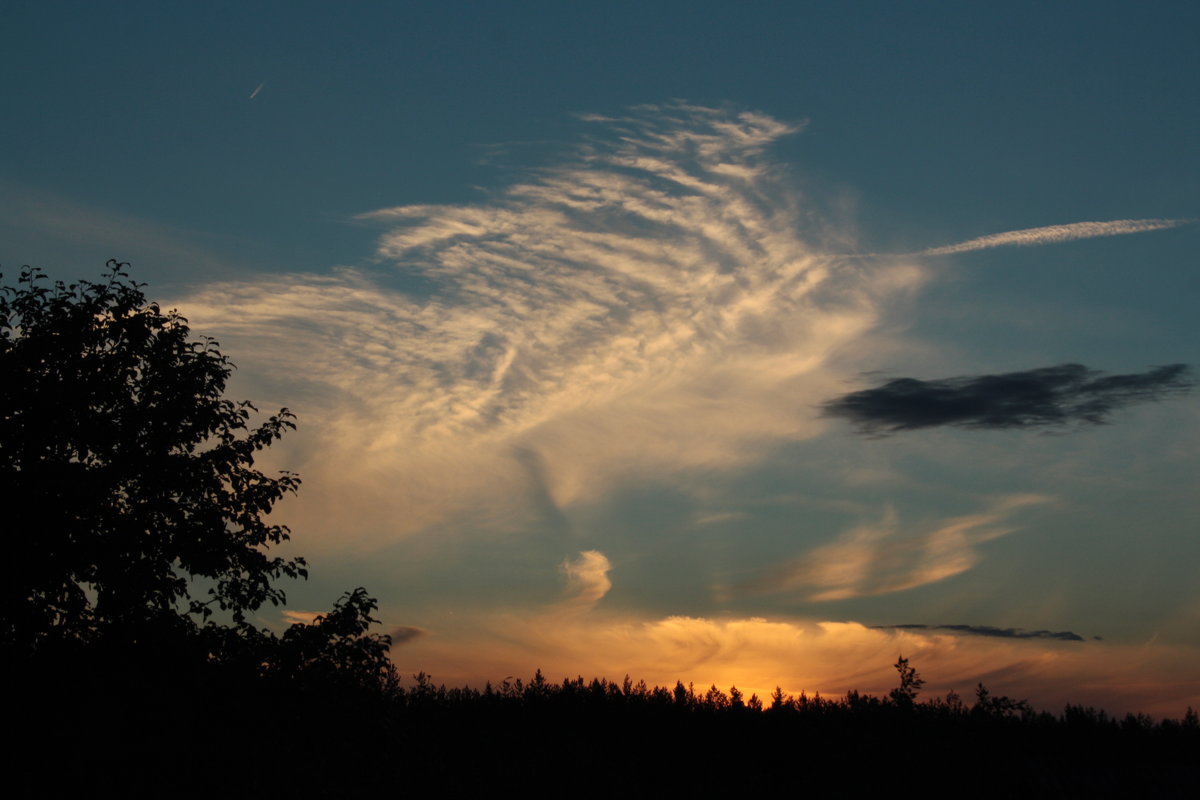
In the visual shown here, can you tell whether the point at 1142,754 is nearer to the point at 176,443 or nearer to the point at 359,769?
the point at 359,769

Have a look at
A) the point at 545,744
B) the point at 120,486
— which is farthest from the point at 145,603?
the point at 545,744

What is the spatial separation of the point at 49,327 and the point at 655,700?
100 ft

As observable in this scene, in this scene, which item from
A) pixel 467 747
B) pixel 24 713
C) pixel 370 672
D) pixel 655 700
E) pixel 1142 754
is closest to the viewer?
pixel 24 713

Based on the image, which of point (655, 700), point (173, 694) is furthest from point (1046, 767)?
point (173, 694)

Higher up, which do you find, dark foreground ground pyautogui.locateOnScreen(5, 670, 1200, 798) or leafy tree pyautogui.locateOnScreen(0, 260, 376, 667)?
leafy tree pyautogui.locateOnScreen(0, 260, 376, 667)

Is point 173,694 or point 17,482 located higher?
point 17,482

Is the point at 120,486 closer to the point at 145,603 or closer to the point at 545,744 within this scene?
the point at 145,603

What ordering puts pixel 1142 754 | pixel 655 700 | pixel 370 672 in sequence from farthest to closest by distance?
pixel 655 700, pixel 1142 754, pixel 370 672

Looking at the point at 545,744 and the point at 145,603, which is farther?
the point at 545,744

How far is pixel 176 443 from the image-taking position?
22844 millimetres

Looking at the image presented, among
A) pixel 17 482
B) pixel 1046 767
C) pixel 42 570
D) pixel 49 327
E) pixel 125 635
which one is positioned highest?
pixel 49 327

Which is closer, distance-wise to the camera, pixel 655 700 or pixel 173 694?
pixel 173 694

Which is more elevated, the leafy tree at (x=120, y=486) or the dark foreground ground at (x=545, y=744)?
the leafy tree at (x=120, y=486)

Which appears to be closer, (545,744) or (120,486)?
(120,486)
